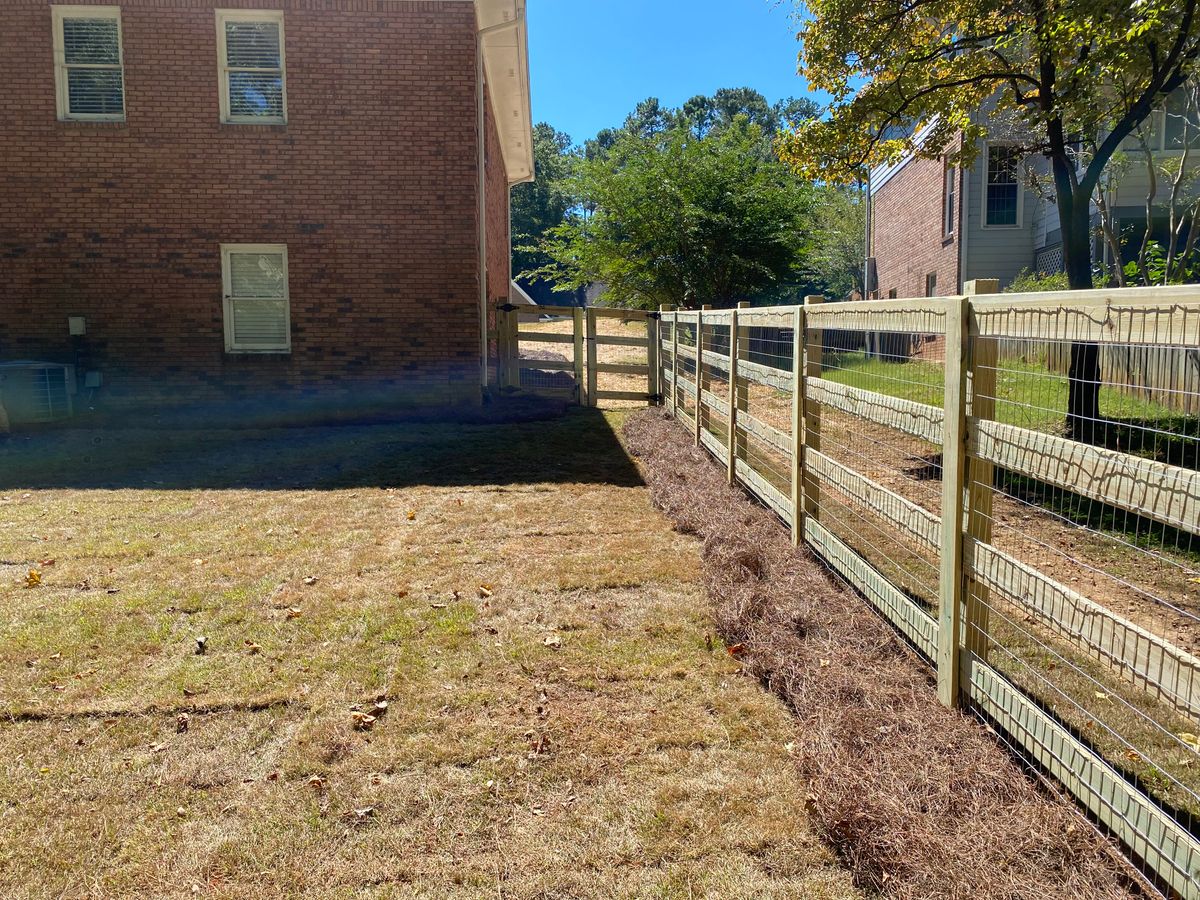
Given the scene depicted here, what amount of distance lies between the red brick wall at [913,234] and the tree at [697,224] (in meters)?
3.34

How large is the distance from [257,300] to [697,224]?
10320mm

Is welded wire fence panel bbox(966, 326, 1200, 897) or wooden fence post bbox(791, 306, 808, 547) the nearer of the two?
welded wire fence panel bbox(966, 326, 1200, 897)

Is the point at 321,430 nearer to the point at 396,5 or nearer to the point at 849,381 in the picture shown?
the point at 396,5

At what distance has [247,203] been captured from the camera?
12914 mm

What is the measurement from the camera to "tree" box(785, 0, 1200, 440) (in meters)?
8.63

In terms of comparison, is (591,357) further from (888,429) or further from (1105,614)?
(1105,614)

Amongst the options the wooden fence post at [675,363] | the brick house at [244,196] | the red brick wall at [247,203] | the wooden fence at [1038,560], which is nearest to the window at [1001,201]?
the wooden fence post at [675,363]

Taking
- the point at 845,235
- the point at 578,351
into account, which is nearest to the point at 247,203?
the point at 578,351

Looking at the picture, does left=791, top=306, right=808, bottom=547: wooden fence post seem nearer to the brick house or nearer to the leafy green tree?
the brick house

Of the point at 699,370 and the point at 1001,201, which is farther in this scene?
the point at 1001,201

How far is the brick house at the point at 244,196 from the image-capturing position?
498 inches

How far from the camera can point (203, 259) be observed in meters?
13.0

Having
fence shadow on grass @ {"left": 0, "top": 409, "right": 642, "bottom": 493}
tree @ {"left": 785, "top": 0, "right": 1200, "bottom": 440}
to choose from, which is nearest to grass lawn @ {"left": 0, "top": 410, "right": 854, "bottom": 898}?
fence shadow on grass @ {"left": 0, "top": 409, "right": 642, "bottom": 493}

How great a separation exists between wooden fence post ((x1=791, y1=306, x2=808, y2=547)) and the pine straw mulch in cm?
59
